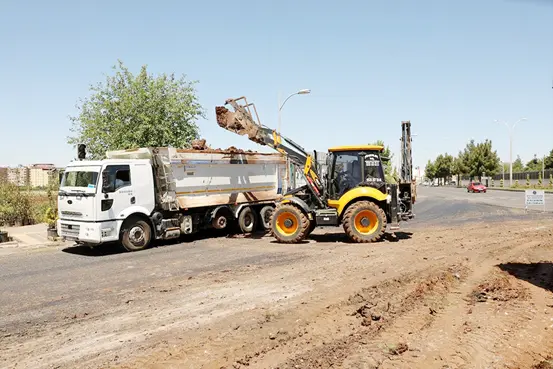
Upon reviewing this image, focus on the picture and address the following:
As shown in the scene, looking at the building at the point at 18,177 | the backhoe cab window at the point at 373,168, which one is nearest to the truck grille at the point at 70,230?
the building at the point at 18,177

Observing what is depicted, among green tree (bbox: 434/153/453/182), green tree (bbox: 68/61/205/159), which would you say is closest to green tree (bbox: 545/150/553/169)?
green tree (bbox: 434/153/453/182)

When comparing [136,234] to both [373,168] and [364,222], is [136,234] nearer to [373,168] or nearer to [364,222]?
[364,222]

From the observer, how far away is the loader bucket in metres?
13.7

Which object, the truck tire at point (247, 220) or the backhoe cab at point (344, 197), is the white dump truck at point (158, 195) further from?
the backhoe cab at point (344, 197)

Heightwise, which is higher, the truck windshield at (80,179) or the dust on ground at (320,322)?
the truck windshield at (80,179)

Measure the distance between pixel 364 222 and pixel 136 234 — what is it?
665 cm

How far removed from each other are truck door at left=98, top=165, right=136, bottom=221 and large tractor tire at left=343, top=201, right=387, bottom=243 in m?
6.31

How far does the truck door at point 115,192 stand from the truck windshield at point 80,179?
0.91 ft

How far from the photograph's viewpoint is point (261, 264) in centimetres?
1000

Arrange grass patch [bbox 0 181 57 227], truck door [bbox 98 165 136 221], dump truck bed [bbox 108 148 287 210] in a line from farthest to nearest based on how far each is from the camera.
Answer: grass patch [bbox 0 181 57 227], dump truck bed [bbox 108 148 287 210], truck door [bbox 98 165 136 221]

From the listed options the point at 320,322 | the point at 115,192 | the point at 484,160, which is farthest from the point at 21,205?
the point at 484,160

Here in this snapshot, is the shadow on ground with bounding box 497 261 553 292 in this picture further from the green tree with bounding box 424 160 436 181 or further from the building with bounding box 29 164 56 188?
the green tree with bounding box 424 160 436 181

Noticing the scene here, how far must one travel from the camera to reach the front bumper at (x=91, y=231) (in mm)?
11953

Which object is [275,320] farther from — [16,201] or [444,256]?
[16,201]
